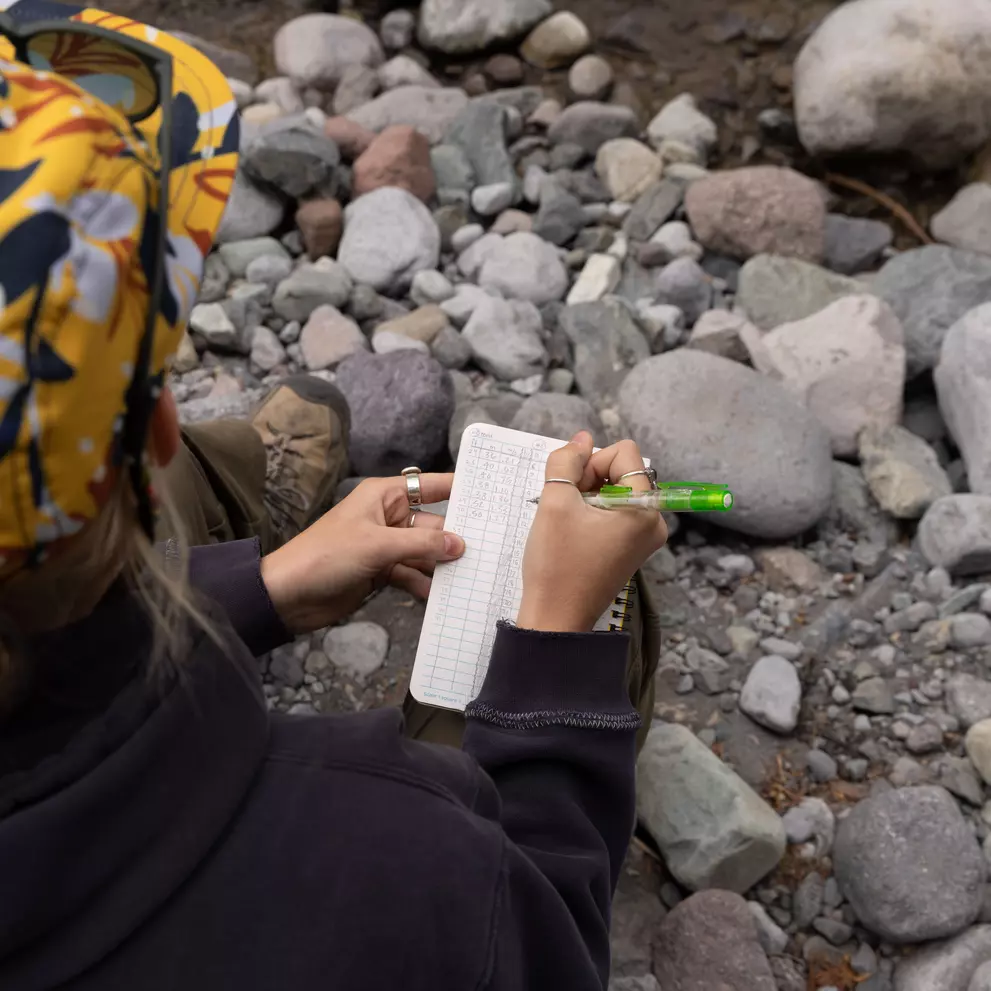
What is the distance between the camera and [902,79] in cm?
270

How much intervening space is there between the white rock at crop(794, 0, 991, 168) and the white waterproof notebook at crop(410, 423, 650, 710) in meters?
2.16

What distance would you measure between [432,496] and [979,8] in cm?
253

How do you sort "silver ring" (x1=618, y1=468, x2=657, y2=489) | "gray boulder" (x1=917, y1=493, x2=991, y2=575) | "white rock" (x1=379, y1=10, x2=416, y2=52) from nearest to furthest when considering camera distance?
1. "silver ring" (x1=618, y1=468, x2=657, y2=489)
2. "gray boulder" (x1=917, y1=493, x2=991, y2=575)
3. "white rock" (x1=379, y1=10, x2=416, y2=52)

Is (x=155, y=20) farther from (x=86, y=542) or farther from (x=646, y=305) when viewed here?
(x=86, y=542)

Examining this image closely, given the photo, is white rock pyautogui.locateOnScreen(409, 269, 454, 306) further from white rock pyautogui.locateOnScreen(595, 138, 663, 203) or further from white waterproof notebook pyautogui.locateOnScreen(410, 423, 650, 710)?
white waterproof notebook pyautogui.locateOnScreen(410, 423, 650, 710)

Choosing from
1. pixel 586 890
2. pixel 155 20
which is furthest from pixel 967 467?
pixel 155 20

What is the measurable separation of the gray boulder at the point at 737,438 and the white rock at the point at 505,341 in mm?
349

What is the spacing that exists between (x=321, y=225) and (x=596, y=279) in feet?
2.77

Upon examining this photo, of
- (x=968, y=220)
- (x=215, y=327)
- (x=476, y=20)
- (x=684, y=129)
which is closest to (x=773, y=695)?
(x=215, y=327)

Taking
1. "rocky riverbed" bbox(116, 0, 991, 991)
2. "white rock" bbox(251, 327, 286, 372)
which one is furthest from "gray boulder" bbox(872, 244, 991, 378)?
"white rock" bbox(251, 327, 286, 372)

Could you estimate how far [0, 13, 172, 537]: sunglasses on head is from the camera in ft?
1.77

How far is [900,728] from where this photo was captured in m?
1.60

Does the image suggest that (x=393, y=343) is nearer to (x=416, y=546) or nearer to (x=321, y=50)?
(x=416, y=546)

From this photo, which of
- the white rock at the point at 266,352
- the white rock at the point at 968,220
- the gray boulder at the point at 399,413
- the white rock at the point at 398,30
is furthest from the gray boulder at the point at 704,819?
the white rock at the point at 398,30
